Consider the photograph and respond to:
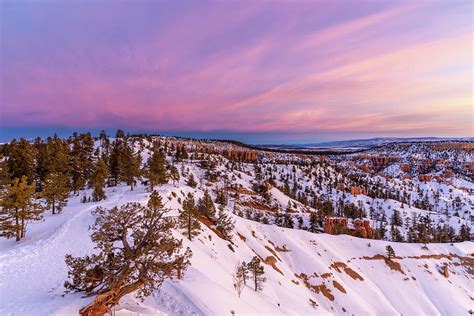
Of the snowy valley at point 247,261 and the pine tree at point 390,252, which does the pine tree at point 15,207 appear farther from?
the pine tree at point 390,252

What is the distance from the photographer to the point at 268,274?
46.3 metres

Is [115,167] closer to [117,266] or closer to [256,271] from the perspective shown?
[256,271]

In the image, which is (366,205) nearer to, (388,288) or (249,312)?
(388,288)

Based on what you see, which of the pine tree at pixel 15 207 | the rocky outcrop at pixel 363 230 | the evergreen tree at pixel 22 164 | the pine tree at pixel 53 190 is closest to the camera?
the pine tree at pixel 15 207

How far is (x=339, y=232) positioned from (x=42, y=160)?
9979 centimetres

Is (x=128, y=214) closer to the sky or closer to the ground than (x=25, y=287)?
closer to the sky

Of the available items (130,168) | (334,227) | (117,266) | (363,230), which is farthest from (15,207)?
(363,230)

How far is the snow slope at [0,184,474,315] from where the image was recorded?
17.4m

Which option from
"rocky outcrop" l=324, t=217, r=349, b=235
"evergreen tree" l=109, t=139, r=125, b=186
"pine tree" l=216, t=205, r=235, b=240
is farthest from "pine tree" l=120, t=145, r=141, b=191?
"rocky outcrop" l=324, t=217, r=349, b=235

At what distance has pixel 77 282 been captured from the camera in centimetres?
1405

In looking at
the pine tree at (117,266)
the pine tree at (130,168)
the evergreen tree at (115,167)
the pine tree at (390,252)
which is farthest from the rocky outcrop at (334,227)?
the pine tree at (117,266)

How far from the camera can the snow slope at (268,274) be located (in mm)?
17422

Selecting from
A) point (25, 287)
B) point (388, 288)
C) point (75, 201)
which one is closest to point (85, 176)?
point (75, 201)

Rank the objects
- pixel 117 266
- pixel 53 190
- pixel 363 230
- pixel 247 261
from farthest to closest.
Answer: pixel 363 230
pixel 247 261
pixel 53 190
pixel 117 266
